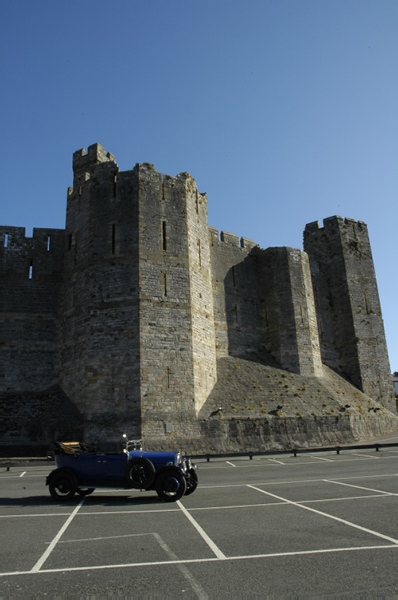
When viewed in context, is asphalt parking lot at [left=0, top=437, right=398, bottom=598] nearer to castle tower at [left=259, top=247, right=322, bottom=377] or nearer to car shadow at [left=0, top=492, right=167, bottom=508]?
car shadow at [left=0, top=492, right=167, bottom=508]

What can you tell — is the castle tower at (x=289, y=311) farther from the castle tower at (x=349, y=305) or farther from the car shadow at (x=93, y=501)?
the car shadow at (x=93, y=501)

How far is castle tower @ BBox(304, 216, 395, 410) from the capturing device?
1158 inches

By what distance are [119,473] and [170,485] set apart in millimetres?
1029

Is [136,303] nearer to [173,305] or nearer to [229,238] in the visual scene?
[173,305]

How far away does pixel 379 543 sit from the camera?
18.1 ft

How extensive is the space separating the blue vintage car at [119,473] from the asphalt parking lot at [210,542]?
0.35 metres

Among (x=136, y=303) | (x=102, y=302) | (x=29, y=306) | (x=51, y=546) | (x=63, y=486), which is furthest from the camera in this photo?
(x=29, y=306)

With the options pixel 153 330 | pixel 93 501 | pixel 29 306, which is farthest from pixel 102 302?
pixel 93 501

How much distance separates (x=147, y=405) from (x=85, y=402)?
2.52m

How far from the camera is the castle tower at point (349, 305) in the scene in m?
29.4

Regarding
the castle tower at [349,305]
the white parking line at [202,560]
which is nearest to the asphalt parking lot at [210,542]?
the white parking line at [202,560]

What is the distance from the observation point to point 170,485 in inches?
352

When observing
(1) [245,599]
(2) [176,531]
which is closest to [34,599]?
(1) [245,599]

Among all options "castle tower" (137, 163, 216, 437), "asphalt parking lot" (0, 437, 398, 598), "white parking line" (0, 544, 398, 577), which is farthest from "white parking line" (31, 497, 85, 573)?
"castle tower" (137, 163, 216, 437)
